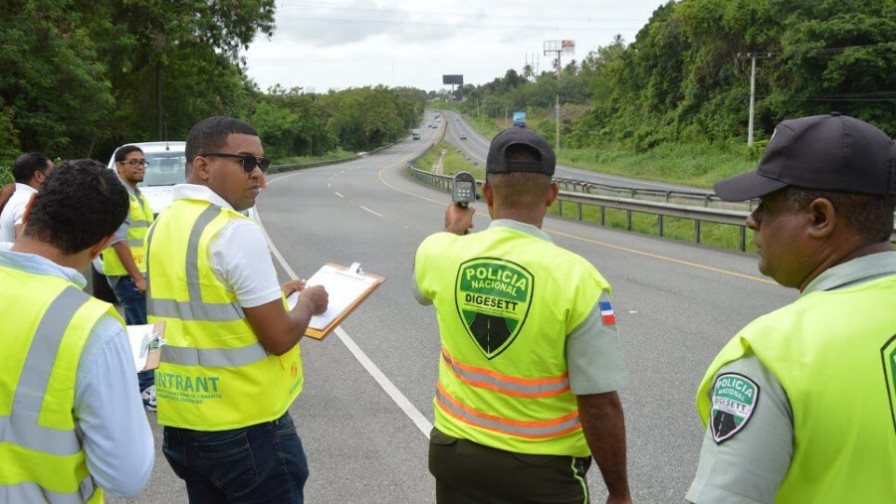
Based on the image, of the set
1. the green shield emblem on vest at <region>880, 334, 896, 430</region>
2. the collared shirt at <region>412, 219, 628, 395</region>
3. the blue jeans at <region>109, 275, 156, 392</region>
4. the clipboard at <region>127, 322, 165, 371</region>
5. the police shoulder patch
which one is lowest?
the blue jeans at <region>109, 275, 156, 392</region>

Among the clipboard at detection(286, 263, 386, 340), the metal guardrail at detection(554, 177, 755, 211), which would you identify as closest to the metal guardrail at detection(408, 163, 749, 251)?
the metal guardrail at detection(554, 177, 755, 211)

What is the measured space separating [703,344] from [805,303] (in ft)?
20.8

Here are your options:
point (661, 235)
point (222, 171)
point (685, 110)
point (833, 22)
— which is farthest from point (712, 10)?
point (222, 171)

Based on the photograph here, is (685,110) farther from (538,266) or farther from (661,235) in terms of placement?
(538,266)

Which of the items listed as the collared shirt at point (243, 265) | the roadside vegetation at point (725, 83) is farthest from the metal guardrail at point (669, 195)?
the collared shirt at point (243, 265)

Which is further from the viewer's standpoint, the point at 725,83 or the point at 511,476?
the point at 725,83

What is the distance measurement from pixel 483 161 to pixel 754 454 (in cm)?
6620

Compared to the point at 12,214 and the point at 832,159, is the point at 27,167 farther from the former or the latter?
the point at 832,159

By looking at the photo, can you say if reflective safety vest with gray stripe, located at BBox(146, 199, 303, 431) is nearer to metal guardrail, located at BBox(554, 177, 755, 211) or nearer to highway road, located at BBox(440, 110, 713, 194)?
metal guardrail, located at BBox(554, 177, 755, 211)

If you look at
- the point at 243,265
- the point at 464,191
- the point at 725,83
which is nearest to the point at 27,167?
the point at 243,265

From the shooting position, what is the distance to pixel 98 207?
7.45 feet

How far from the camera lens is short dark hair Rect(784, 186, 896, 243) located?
1660 mm

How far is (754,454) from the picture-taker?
1521 mm

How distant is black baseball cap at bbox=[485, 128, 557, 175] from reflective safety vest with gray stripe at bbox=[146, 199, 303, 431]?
1.06 m
